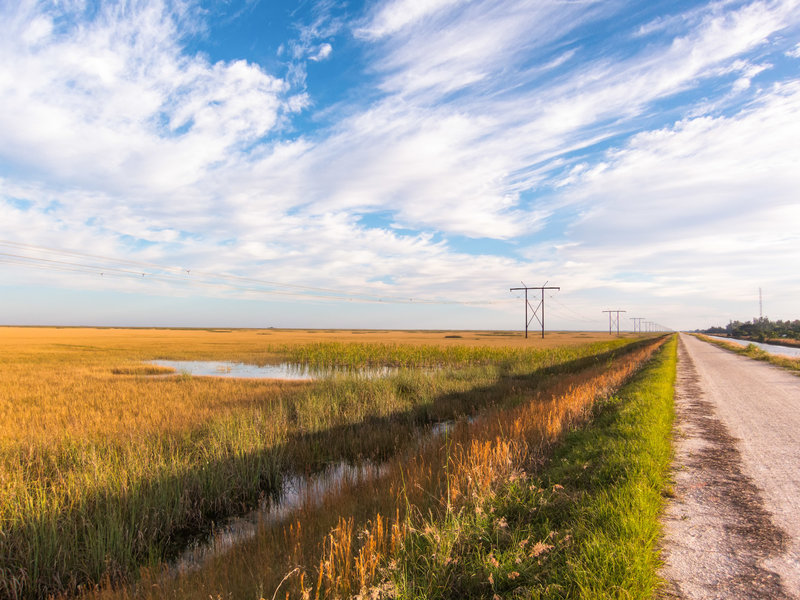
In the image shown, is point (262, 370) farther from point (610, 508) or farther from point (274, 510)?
point (610, 508)

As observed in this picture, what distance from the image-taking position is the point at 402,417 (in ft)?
44.2

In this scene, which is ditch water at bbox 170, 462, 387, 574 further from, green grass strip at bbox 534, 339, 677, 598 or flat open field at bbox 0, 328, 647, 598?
green grass strip at bbox 534, 339, 677, 598

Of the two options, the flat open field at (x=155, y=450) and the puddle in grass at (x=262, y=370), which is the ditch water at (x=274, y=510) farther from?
the puddle in grass at (x=262, y=370)

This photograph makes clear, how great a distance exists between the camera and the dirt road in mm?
3637

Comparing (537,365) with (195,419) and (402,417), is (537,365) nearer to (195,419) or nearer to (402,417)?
(402,417)

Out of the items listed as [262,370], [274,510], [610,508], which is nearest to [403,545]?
[610,508]

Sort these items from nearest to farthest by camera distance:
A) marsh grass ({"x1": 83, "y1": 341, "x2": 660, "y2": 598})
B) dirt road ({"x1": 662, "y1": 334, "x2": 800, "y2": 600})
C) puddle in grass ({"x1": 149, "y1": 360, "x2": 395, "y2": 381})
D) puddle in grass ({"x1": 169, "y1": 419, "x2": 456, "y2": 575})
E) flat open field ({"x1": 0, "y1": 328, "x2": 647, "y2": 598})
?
marsh grass ({"x1": 83, "y1": 341, "x2": 660, "y2": 598}) → dirt road ({"x1": 662, "y1": 334, "x2": 800, "y2": 600}) → flat open field ({"x1": 0, "y1": 328, "x2": 647, "y2": 598}) → puddle in grass ({"x1": 169, "y1": 419, "x2": 456, "y2": 575}) → puddle in grass ({"x1": 149, "y1": 360, "x2": 395, "y2": 381})

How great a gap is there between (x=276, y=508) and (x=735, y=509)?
7092 mm

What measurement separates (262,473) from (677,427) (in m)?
9.99

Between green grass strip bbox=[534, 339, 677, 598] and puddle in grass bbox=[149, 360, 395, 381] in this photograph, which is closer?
green grass strip bbox=[534, 339, 677, 598]

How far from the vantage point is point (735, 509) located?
16.9ft

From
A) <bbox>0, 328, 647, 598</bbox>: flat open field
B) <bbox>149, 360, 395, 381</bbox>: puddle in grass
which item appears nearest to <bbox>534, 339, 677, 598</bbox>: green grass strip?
<bbox>0, 328, 647, 598</bbox>: flat open field

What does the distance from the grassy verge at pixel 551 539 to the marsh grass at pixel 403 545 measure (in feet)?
0.06

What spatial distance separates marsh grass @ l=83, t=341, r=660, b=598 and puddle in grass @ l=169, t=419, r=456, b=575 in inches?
12.0
